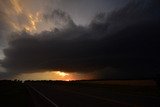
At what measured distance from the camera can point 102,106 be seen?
61.5 ft

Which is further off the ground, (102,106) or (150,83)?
(150,83)

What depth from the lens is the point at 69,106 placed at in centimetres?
2002

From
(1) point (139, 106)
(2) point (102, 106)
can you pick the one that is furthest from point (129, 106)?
(2) point (102, 106)

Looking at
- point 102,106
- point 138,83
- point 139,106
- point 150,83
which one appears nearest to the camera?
point 139,106

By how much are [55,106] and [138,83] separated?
126 ft

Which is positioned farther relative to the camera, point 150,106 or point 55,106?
point 55,106

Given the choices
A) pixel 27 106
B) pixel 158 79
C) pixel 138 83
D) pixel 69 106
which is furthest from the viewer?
pixel 138 83

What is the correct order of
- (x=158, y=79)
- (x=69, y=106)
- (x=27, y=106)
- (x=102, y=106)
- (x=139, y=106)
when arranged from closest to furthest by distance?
(x=139, y=106), (x=102, y=106), (x=69, y=106), (x=27, y=106), (x=158, y=79)

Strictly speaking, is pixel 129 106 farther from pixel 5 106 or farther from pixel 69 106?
pixel 5 106

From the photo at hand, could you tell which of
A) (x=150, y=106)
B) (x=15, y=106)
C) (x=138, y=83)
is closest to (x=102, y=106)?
(x=150, y=106)

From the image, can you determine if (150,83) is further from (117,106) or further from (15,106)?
(117,106)

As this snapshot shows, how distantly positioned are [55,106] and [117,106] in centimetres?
511

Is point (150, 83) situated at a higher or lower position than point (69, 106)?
higher

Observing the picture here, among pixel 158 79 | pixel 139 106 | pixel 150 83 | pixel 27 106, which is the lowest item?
pixel 139 106
